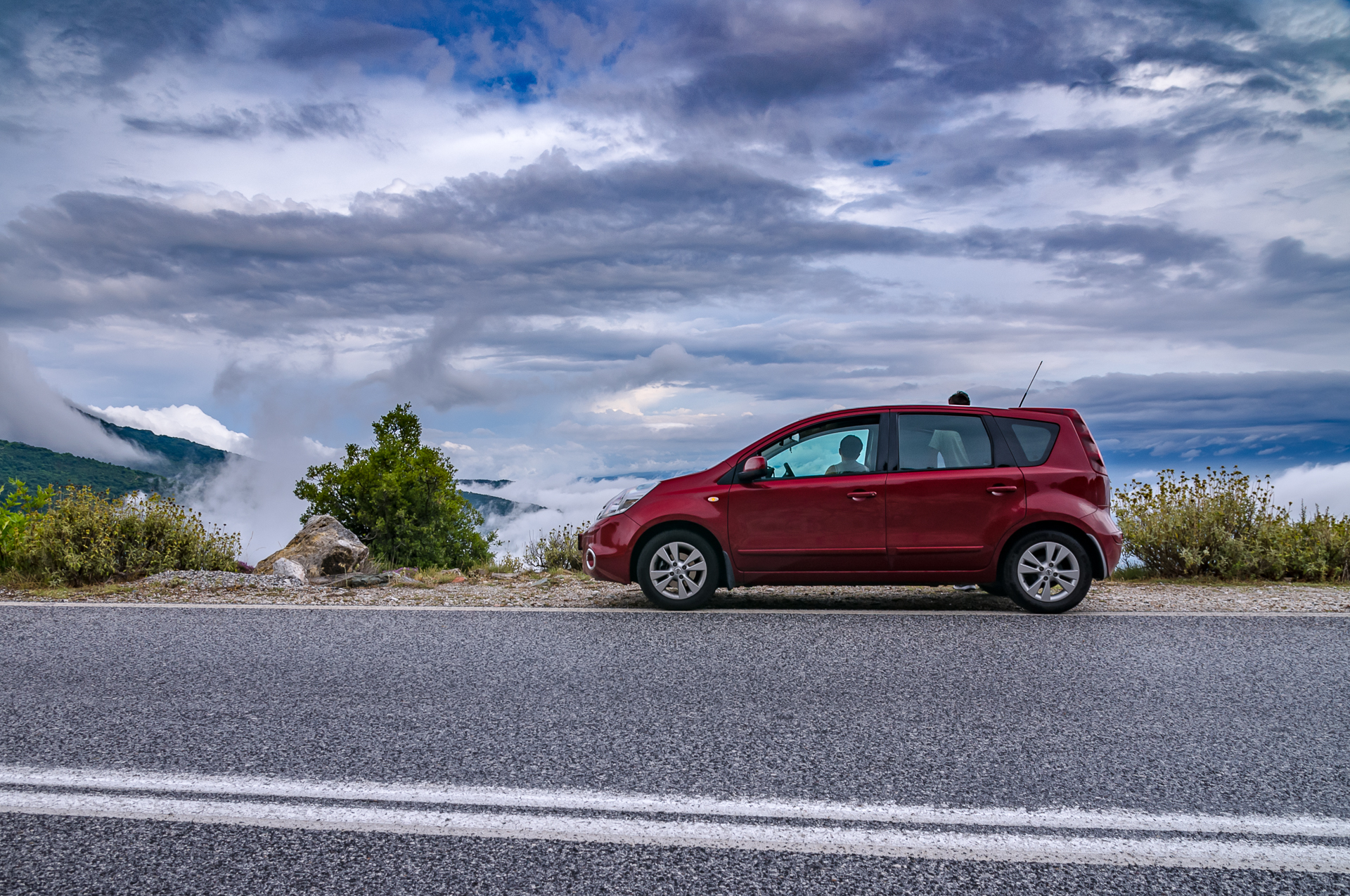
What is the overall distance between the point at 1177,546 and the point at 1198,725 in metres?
6.70

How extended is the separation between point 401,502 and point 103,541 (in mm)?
18420

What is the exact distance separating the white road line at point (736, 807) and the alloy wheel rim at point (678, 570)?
441 cm

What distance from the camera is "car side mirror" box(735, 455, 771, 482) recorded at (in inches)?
309

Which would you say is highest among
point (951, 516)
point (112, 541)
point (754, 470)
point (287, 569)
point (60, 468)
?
point (60, 468)

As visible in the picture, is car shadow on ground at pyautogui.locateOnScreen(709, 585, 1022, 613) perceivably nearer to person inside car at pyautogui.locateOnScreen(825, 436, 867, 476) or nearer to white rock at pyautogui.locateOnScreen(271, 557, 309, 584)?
person inside car at pyautogui.locateOnScreen(825, 436, 867, 476)

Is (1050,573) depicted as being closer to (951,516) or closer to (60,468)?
(951,516)

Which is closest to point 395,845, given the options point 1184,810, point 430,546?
point 1184,810

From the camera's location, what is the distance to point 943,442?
7.96 meters

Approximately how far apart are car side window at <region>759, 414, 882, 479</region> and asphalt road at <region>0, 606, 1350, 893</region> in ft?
4.90

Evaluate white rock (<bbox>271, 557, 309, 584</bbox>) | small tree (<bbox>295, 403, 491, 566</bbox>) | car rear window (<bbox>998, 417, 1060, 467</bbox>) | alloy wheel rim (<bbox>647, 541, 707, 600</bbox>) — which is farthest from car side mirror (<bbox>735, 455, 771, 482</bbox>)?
small tree (<bbox>295, 403, 491, 566</bbox>)

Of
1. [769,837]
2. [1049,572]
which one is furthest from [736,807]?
[1049,572]

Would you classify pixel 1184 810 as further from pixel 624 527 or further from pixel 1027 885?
pixel 624 527

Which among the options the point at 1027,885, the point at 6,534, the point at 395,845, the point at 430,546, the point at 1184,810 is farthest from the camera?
the point at 430,546

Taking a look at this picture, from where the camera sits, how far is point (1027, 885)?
2.71 meters
